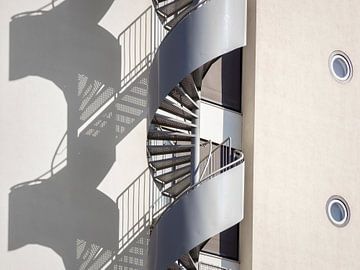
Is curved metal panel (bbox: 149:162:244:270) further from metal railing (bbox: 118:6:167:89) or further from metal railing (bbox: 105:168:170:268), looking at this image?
metal railing (bbox: 118:6:167:89)

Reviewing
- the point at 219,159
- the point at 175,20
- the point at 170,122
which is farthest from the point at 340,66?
the point at 170,122

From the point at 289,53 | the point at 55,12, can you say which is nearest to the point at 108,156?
the point at 55,12

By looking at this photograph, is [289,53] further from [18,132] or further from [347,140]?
[18,132]

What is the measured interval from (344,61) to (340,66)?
0.11m

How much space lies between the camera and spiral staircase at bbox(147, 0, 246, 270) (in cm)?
1155

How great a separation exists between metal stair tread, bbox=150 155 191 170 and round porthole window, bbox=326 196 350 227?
2275 mm

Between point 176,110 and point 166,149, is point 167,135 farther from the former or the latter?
point 176,110

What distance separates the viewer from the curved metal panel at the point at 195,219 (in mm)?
11508

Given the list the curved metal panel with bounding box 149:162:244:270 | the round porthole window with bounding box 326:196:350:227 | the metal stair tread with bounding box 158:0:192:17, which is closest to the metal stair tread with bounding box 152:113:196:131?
the curved metal panel with bounding box 149:162:244:270

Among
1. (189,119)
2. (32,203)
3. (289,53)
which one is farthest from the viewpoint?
(289,53)

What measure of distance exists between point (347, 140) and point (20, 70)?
15.5 feet

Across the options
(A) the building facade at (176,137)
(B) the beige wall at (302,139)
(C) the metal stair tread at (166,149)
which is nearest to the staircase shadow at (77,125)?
(A) the building facade at (176,137)

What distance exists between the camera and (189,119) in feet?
41.4

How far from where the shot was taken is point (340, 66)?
1458 centimetres
